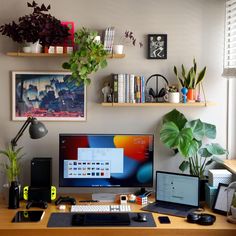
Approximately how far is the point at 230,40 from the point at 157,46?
0.55m

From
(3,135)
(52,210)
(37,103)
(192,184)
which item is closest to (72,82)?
(37,103)

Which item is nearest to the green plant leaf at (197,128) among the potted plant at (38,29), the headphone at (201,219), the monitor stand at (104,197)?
the headphone at (201,219)

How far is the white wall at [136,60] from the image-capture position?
3354 millimetres

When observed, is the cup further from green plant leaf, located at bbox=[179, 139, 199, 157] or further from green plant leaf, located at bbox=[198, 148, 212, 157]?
green plant leaf, located at bbox=[198, 148, 212, 157]

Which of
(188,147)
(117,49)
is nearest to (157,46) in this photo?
(117,49)

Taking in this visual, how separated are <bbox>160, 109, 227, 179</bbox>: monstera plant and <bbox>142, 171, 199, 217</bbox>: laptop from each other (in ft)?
0.67

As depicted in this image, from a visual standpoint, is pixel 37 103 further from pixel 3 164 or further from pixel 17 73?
pixel 3 164

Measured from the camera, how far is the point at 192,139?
3188 millimetres

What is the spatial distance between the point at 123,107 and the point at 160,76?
1.23 feet

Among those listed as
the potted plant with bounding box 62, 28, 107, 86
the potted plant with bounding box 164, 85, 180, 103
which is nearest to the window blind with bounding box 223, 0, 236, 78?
the potted plant with bounding box 164, 85, 180, 103

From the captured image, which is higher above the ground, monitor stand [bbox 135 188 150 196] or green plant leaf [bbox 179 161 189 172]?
green plant leaf [bbox 179 161 189 172]

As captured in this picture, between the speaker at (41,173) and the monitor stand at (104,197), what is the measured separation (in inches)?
13.9

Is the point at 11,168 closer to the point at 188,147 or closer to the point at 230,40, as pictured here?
the point at 188,147

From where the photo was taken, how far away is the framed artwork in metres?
3.36
